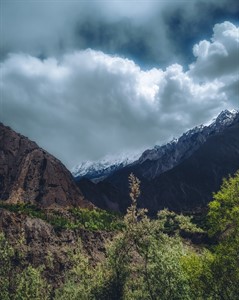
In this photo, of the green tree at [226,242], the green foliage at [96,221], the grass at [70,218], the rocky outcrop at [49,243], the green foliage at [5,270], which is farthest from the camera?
the green foliage at [96,221]

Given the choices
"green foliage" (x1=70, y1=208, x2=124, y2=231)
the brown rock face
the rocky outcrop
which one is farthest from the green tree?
the brown rock face

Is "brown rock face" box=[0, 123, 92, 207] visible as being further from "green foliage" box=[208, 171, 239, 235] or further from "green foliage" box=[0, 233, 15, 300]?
"green foliage" box=[208, 171, 239, 235]

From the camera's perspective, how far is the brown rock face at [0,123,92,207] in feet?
576

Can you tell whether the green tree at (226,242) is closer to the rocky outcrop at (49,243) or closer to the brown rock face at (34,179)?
the rocky outcrop at (49,243)

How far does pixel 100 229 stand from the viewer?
14550 centimetres

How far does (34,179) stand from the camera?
184m

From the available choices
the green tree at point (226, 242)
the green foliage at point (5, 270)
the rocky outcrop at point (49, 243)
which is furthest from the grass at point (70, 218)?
the green tree at point (226, 242)

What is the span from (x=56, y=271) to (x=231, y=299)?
289ft

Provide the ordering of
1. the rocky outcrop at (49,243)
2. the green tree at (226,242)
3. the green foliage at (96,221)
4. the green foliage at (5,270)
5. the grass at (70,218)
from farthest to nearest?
the green foliage at (96,221) → the grass at (70,218) → the rocky outcrop at (49,243) → the green foliage at (5,270) → the green tree at (226,242)

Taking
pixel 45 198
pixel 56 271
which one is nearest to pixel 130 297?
pixel 56 271

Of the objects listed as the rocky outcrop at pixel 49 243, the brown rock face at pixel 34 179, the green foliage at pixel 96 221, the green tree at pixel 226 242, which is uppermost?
the brown rock face at pixel 34 179

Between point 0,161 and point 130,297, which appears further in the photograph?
point 0,161

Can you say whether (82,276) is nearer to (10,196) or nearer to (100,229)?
(100,229)

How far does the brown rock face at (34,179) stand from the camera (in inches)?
6914
